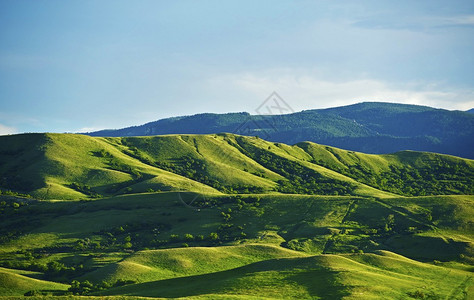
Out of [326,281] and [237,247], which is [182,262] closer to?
[237,247]

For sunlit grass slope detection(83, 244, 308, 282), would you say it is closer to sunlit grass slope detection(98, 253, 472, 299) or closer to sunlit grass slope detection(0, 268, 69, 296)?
sunlit grass slope detection(0, 268, 69, 296)

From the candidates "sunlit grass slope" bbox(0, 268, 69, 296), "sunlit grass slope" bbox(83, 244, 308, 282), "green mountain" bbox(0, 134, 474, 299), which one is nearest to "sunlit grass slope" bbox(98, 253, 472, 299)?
"green mountain" bbox(0, 134, 474, 299)

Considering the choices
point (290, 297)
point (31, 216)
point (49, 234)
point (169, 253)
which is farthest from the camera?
point (31, 216)

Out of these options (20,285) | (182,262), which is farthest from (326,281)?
(20,285)

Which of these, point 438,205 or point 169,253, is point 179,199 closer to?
point 169,253

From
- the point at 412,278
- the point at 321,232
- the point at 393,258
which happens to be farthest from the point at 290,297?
the point at 321,232

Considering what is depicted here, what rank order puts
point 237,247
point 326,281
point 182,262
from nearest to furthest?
point 326,281 < point 182,262 < point 237,247

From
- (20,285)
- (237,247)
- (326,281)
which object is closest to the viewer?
(326,281)

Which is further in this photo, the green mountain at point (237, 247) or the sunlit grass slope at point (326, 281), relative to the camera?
the green mountain at point (237, 247)

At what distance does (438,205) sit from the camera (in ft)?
575

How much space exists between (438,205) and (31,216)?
518 feet

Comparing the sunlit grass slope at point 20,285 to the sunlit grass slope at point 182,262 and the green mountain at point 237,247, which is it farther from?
the sunlit grass slope at point 182,262

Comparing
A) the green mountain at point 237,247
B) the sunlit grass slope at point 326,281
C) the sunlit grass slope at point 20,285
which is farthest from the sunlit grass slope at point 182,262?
the sunlit grass slope at point 326,281

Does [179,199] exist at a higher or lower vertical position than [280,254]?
higher
